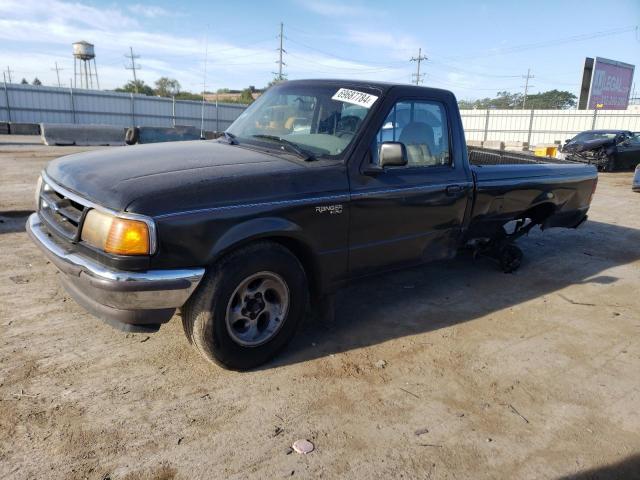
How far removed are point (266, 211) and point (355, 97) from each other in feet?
4.63

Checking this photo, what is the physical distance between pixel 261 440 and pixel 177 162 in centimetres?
188

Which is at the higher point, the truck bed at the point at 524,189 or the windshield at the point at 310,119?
the windshield at the point at 310,119

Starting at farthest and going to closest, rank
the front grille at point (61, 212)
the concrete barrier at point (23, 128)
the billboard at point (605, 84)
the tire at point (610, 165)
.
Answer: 1. the billboard at point (605, 84)
2. the concrete barrier at point (23, 128)
3. the tire at point (610, 165)
4. the front grille at point (61, 212)

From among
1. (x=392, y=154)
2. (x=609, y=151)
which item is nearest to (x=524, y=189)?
(x=392, y=154)

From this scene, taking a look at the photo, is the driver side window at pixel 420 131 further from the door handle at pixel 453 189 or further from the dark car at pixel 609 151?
the dark car at pixel 609 151

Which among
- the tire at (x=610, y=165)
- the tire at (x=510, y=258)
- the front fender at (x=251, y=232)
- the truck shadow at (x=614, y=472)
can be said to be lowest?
the truck shadow at (x=614, y=472)

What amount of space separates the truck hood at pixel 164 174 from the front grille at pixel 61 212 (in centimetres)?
12

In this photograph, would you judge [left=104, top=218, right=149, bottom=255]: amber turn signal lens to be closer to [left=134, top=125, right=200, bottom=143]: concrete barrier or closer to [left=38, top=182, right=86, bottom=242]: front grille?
[left=38, top=182, right=86, bottom=242]: front grille

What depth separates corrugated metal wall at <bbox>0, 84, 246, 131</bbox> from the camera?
85.0ft

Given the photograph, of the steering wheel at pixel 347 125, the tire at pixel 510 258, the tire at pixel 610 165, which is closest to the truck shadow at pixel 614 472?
the steering wheel at pixel 347 125

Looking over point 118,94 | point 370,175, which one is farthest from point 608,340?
point 118,94

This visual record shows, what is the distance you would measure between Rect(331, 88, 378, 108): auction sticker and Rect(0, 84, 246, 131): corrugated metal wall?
77.4 ft

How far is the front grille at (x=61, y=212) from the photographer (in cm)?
310

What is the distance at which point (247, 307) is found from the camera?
3244 millimetres
